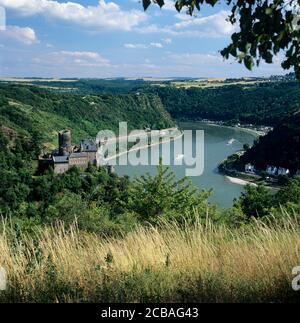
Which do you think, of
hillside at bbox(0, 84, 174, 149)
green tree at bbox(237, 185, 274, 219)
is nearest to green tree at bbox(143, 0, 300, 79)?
green tree at bbox(237, 185, 274, 219)

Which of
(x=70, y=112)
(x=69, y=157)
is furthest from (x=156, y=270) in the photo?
(x=70, y=112)

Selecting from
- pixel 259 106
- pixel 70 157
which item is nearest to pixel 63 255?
pixel 70 157

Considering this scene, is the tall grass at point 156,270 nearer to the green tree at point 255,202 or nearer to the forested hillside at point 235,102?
the green tree at point 255,202

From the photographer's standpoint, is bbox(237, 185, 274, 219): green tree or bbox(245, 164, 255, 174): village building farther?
bbox(245, 164, 255, 174): village building

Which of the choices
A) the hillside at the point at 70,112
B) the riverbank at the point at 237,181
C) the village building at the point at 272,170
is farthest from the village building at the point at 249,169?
the hillside at the point at 70,112

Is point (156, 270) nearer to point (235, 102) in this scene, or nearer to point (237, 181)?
point (237, 181)

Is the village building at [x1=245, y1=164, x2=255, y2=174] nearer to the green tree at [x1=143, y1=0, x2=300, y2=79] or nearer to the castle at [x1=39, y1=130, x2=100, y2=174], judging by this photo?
the castle at [x1=39, y1=130, x2=100, y2=174]
